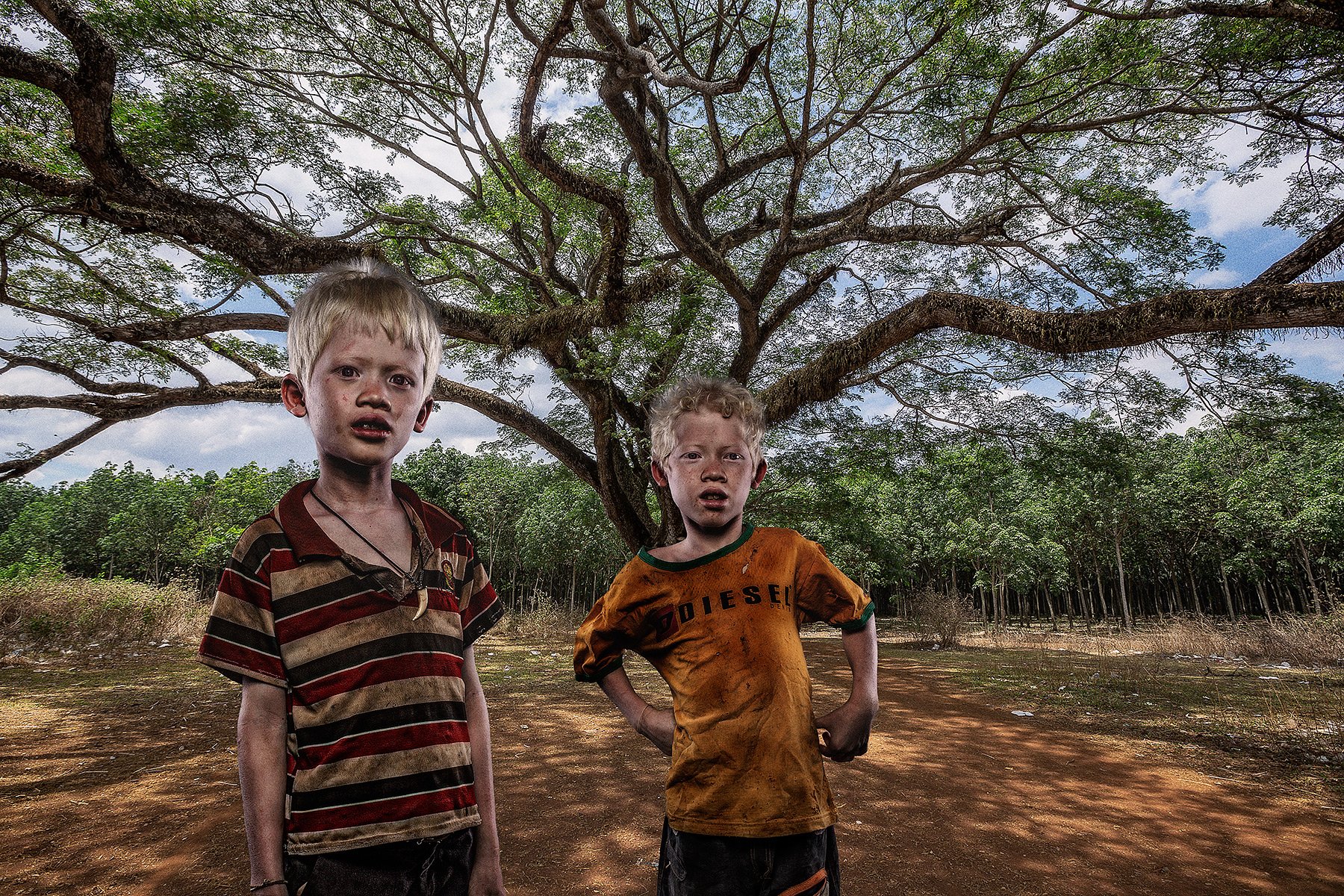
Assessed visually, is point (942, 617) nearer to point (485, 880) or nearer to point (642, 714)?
point (642, 714)

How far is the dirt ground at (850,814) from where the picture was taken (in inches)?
126

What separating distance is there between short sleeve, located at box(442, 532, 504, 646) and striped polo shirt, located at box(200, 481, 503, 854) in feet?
0.37

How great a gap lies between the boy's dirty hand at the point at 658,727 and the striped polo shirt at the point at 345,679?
59 centimetres

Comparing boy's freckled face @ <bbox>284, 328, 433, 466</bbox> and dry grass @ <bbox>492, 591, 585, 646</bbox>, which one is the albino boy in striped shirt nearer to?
boy's freckled face @ <bbox>284, 328, 433, 466</bbox>

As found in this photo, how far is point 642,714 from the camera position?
160 cm

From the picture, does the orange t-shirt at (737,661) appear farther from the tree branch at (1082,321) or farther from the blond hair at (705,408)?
the tree branch at (1082,321)

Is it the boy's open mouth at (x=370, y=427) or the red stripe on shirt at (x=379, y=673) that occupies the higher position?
the boy's open mouth at (x=370, y=427)

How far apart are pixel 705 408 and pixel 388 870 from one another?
1212 millimetres

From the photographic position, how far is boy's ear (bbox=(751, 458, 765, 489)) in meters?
1.73

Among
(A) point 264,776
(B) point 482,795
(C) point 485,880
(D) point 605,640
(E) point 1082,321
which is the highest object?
(E) point 1082,321

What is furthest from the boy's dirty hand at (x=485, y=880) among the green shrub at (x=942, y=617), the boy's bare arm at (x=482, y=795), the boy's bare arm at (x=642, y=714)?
the green shrub at (x=942, y=617)

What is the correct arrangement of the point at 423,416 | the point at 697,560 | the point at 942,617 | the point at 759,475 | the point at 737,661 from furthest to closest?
the point at 942,617 < the point at 759,475 < the point at 697,560 < the point at 737,661 < the point at 423,416

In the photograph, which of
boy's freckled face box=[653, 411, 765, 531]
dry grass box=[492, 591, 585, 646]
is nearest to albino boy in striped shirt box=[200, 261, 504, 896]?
boy's freckled face box=[653, 411, 765, 531]

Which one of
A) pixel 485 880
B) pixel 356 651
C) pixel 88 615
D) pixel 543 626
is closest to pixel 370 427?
pixel 356 651
